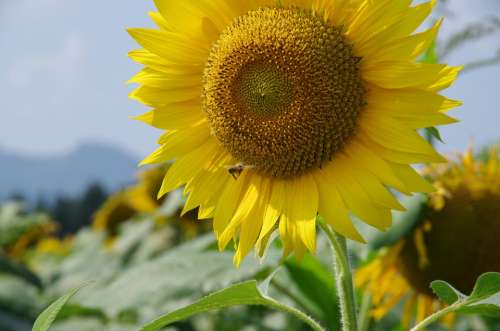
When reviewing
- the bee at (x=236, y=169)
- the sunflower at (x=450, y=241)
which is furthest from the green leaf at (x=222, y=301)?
the sunflower at (x=450, y=241)

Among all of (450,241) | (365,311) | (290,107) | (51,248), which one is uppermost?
(290,107)

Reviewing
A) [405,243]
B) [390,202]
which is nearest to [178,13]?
[390,202]

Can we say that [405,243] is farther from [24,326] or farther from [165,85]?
[24,326]

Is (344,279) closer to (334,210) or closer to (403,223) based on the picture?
(334,210)

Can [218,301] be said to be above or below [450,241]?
above

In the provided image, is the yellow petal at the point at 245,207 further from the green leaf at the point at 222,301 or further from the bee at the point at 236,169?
the green leaf at the point at 222,301

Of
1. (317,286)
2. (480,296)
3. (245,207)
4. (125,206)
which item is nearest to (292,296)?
(317,286)

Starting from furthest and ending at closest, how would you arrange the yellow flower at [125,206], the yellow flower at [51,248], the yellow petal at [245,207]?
the yellow flower at [51,248] → the yellow flower at [125,206] → the yellow petal at [245,207]
